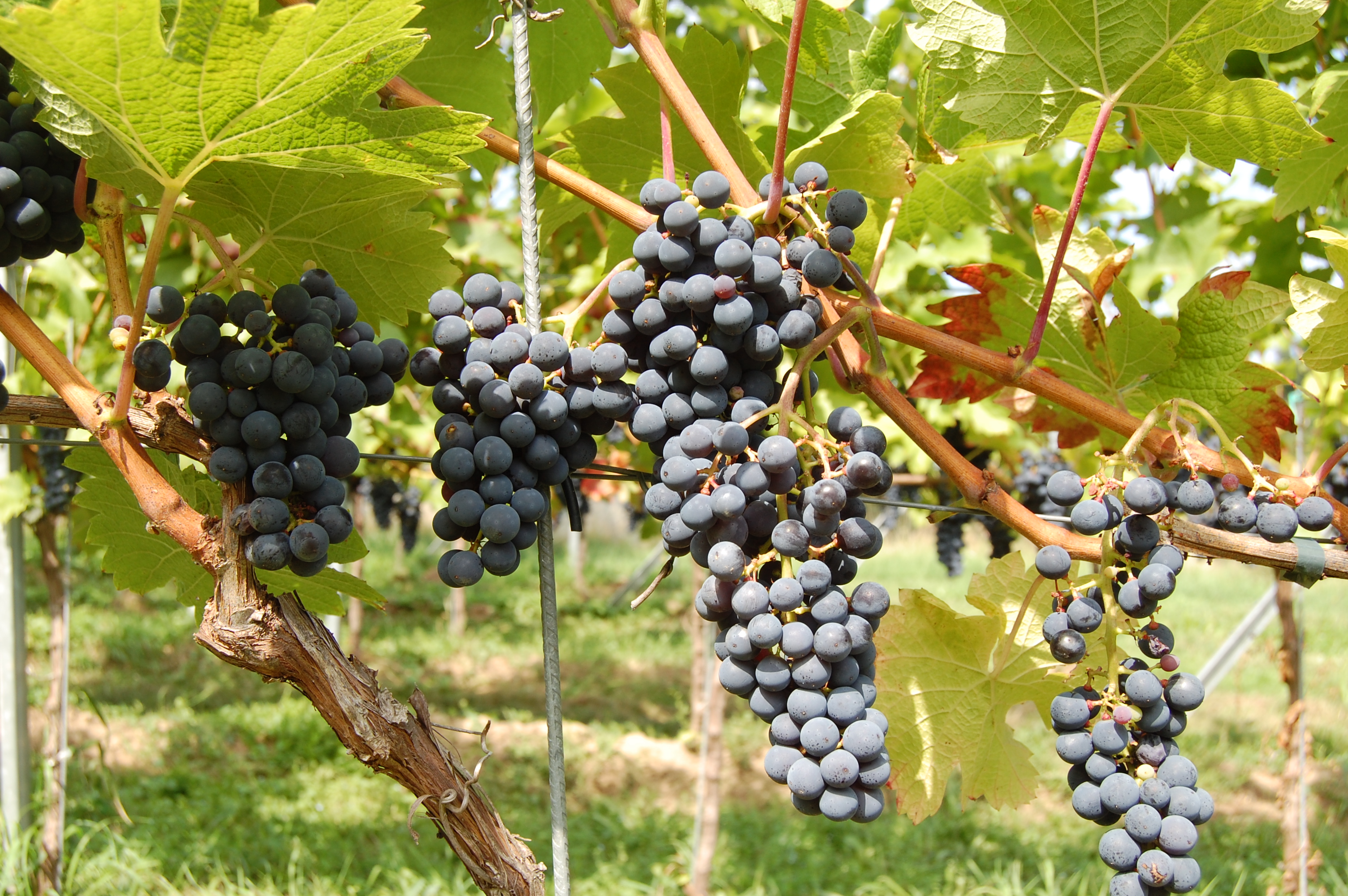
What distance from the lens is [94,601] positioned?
996 cm

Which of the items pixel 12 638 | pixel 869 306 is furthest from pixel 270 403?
pixel 12 638

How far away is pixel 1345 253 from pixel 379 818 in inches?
207

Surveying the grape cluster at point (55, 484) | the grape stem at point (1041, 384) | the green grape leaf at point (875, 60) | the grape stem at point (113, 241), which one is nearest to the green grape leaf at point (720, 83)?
the green grape leaf at point (875, 60)

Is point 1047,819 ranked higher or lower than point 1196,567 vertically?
lower

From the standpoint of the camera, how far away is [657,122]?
1.24 meters

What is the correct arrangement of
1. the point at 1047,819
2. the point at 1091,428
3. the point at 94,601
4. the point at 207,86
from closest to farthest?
the point at 207,86 → the point at 1091,428 → the point at 1047,819 → the point at 94,601

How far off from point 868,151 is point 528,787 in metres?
5.58

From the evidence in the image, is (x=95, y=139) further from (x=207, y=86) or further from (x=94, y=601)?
(x=94, y=601)

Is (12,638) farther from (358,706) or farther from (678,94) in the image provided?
(678,94)

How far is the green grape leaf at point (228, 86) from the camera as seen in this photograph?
0.71 meters

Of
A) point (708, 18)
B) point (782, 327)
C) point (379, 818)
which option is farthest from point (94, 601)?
point (782, 327)

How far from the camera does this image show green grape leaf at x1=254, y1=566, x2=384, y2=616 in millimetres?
1088

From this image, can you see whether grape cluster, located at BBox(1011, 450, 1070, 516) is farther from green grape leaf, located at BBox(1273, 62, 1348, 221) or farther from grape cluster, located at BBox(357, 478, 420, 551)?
grape cluster, located at BBox(357, 478, 420, 551)

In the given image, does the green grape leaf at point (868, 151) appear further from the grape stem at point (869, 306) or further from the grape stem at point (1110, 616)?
the grape stem at point (1110, 616)
